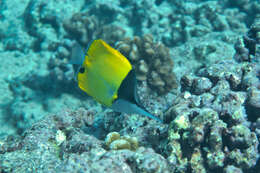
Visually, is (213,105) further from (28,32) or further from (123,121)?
(28,32)

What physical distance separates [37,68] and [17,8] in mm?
4020

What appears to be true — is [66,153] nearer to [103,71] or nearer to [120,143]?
[120,143]

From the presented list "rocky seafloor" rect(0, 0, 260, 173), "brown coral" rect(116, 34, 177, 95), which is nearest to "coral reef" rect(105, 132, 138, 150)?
"rocky seafloor" rect(0, 0, 260, 173)

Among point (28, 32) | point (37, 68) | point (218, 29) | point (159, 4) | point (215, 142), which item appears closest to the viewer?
point (215, 142)

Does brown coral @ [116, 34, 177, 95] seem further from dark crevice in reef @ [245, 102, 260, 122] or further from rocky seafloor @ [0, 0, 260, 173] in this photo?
dark crevice in reef @ [245, 102, 260, 122]

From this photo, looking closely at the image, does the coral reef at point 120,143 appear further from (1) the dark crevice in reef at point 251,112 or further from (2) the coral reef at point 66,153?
(1) the dark crevice in reef at point 251,112

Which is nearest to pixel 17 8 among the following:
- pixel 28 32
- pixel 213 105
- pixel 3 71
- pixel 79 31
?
pixel 28 32

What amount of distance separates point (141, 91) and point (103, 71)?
9.23 feet

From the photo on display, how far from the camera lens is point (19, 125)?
6.42m

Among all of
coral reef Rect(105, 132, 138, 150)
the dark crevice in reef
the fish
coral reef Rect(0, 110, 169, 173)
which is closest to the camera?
the fish

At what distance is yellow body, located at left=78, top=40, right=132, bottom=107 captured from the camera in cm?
174

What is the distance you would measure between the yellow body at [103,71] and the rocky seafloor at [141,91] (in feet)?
2.06

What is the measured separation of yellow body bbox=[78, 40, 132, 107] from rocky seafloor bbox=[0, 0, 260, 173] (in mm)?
628

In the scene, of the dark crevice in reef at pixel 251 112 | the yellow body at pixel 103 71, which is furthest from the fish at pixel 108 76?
the dark crevice in reef at pixel 251 112
